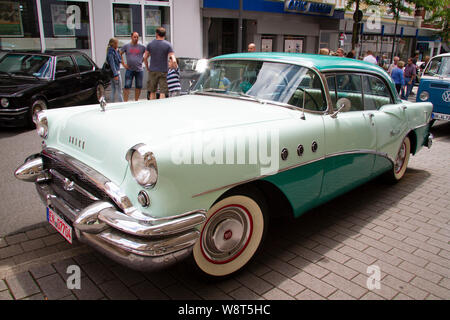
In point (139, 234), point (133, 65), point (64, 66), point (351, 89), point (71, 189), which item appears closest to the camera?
point (139, 234)

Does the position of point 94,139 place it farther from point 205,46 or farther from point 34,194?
point 205,46

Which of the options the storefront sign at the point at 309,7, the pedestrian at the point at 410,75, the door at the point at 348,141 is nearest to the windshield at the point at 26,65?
the door at the point at 348,141

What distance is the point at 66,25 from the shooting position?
12758 millimetres

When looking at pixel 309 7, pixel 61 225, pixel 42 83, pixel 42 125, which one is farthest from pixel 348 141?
pixel 309 7

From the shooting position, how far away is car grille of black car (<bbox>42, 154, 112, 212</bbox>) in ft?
8.46

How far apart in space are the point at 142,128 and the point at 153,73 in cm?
617

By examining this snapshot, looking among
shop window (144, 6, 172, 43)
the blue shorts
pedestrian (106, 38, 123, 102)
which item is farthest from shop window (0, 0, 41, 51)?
the blue shorts

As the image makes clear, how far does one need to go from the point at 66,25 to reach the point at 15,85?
6.20 meters

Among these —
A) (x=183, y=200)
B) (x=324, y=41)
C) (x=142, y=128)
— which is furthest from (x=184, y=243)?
(x=324, y=41)

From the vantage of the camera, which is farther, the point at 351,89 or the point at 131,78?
the point at 131,78

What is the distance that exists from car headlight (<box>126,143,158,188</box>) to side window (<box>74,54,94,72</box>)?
7.72 meters

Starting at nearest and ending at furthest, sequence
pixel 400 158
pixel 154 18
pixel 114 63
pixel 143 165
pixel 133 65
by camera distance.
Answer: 1. pixel 143 165
2. pixel 400 158
3. pixel 114 63
4. pixel 133 65
5. pixel 154 18

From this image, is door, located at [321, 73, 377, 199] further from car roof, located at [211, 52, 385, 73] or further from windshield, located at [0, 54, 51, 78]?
Answer: windshield, located at [0, 54, 51, 78]

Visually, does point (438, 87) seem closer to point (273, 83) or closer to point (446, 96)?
point (446, 96)
